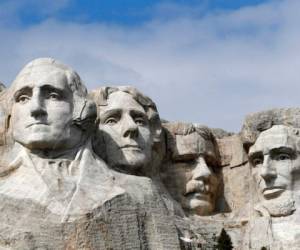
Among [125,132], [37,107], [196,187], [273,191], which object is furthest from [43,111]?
[273,191]

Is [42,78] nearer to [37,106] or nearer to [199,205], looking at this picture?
[37,106]

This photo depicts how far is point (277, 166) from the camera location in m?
18.0

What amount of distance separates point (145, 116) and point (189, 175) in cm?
97

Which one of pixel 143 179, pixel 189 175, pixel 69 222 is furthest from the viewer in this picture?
pixel 189 175

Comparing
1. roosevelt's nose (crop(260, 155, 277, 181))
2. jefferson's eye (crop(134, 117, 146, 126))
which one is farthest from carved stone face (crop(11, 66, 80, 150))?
roosevelt's nose (crop(260, 155, 277, 181))

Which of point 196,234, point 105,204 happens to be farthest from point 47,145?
point 196,234

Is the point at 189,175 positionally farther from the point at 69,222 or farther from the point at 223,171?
the point at 69,222

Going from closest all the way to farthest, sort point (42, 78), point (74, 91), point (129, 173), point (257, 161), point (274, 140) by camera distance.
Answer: point (42, 78) → point (74, 91) → point (129, 173) → point (274, 140) → point (257, 161)

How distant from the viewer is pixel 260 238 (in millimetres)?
17641

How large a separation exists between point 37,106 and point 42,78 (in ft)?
1.08

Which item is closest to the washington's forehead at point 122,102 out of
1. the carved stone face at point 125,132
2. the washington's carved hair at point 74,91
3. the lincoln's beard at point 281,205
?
the carved stone face at point 125,132

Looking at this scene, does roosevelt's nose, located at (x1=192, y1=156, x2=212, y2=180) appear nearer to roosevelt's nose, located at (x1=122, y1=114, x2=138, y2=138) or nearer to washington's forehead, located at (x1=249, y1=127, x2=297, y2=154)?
washington's forehead, located at (x1=249, y1=127, x2=297, y2=154)

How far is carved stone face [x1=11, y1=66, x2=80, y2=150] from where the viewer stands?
16.8m

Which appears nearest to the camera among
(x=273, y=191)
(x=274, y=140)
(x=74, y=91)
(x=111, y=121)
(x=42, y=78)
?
(x=42, y=78)
